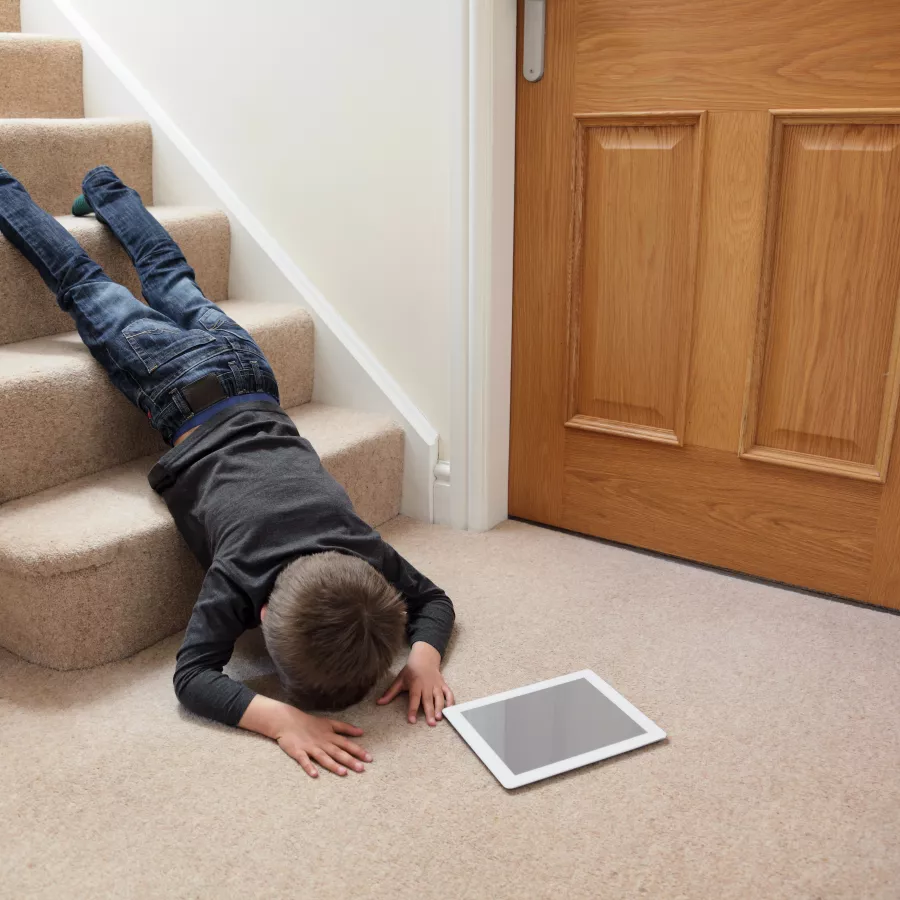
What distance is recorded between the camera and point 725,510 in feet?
6.15

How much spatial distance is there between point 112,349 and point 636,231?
0.97 meters

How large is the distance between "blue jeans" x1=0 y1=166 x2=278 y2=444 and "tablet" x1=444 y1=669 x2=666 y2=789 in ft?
2.24

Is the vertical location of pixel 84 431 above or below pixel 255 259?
Answer: below

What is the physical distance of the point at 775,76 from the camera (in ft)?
5.31

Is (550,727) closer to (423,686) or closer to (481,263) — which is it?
(423,686)

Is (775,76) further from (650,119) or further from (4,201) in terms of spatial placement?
(4,201)

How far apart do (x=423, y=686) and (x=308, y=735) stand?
7.7 inches

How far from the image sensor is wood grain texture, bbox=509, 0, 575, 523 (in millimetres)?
1847

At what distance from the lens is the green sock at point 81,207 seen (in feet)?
6.50

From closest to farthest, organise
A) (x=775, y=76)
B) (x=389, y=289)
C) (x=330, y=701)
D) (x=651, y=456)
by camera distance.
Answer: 1. (x=330, y=701)
2. (x=775, y=76)
3. (x=651, y=456)
4. (x=389, y=289)

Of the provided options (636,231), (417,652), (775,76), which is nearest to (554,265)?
(636,231)

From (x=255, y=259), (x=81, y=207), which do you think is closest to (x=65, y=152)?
(x=81, y=207)

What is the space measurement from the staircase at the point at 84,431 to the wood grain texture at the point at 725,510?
43 centimetres

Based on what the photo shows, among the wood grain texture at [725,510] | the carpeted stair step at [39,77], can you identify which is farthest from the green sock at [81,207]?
the wood grain texture at [725,510]
